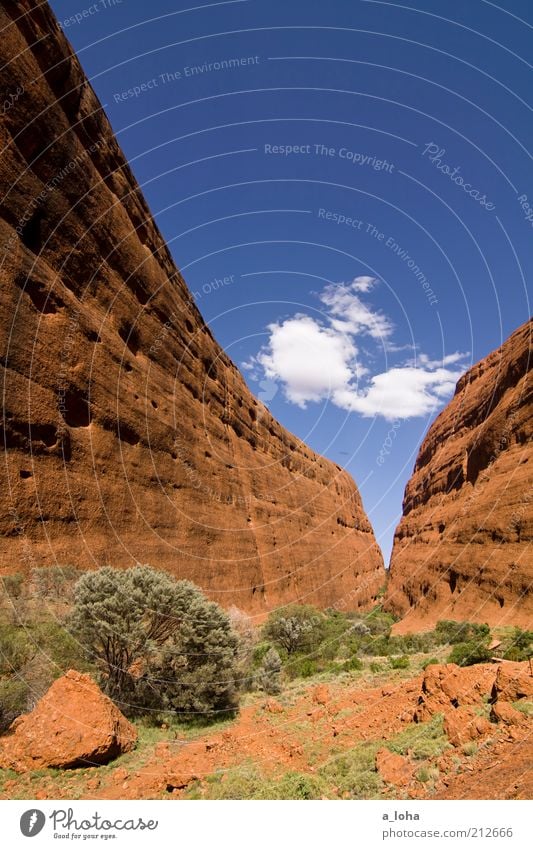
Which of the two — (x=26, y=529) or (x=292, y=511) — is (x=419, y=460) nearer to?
(x=292, y=511)

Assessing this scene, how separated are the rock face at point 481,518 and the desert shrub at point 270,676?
11824 millimetres

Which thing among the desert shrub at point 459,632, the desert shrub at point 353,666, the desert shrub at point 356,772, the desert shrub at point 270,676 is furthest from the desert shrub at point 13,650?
the desert shrub at point 459,632

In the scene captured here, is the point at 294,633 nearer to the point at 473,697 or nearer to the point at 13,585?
the point at 13,585

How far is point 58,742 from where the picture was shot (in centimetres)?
Answer: 707

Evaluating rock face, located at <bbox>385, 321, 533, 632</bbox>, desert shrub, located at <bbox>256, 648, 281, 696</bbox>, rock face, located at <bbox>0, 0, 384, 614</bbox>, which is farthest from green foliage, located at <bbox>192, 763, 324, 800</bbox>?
rock face, located at <bbox>385, 321, 533, 632</bbox>

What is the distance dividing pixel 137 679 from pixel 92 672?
1.19 metres

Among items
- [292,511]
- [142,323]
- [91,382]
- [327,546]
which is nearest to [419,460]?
[327,546]

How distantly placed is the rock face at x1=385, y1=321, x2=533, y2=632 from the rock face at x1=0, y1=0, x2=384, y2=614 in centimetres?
1297

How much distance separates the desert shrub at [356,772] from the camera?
592cm

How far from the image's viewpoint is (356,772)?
21.1 ft

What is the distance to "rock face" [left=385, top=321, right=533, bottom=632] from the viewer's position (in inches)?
874

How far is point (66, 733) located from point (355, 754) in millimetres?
4912

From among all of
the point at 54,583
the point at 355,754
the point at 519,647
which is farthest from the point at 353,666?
the point at 54,583

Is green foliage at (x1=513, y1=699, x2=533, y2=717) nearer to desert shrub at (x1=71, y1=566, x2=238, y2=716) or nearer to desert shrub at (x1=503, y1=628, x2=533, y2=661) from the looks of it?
desert shrub at (x1=503, y1=628, x2=533, y2=661)
